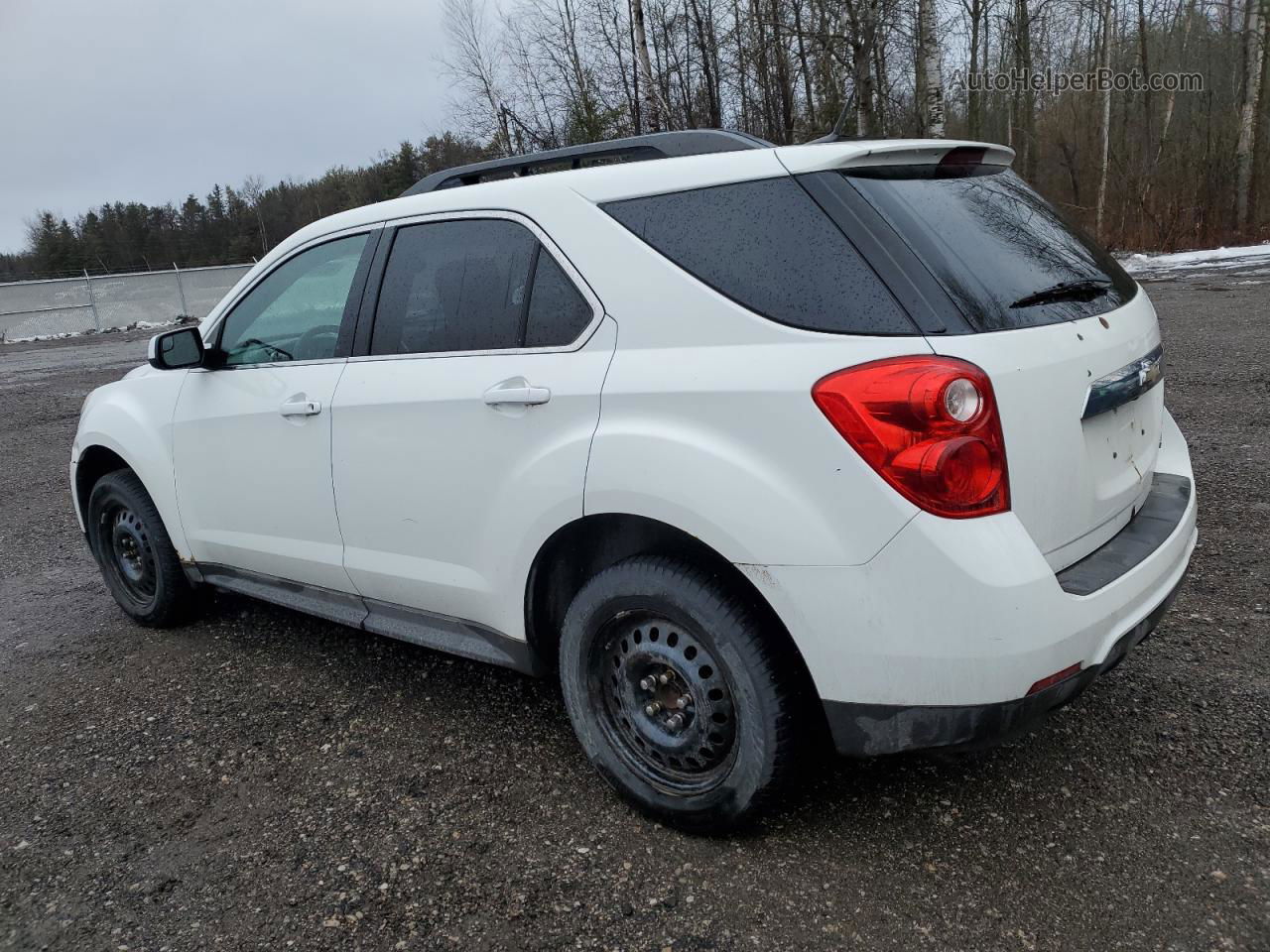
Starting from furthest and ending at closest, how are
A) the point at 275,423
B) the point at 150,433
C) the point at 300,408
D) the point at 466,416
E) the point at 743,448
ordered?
1. the point at 150,433
2. the point at 275,423
3. the point at 300,408
4. the point at 466,416
5. the point at 743,448

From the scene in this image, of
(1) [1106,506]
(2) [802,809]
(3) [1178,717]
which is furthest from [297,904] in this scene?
(3) [1178,717]

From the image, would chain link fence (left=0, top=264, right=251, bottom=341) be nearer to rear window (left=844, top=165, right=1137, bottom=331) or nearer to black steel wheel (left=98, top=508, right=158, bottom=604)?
black steel wheel (left=98, top=508, right=158, bottom=604)

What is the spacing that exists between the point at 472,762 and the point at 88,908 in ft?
3.58

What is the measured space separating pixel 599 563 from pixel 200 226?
227ft

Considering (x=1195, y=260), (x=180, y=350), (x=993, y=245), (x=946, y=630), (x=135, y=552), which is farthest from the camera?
(x=1195, y=260)

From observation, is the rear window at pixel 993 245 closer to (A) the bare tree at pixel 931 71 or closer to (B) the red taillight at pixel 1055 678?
(B) the red taillight at pixel 1055 678

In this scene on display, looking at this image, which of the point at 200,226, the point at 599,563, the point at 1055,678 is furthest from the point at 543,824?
the point at 200,226

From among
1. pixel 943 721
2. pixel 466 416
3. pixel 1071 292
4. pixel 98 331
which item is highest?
pixel 1071 292

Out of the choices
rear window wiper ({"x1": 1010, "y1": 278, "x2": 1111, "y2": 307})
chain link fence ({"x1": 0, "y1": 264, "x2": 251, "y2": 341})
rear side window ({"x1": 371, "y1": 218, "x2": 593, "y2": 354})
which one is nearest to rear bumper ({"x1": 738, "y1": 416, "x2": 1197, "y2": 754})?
rear window wiper ({"x1": 1010, "y1": 278, "x2": 1111, "y2": 307})

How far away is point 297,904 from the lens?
2434 millimetres

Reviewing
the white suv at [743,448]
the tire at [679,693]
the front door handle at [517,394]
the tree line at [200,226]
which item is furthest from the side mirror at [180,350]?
the tree line at [200,226]

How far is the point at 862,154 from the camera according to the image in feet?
7.70

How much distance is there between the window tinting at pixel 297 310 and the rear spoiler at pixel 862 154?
5.57ft

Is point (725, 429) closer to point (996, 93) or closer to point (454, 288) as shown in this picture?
point (454, 288)
